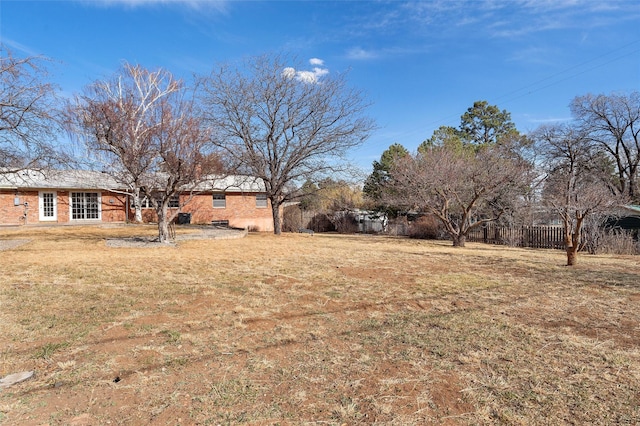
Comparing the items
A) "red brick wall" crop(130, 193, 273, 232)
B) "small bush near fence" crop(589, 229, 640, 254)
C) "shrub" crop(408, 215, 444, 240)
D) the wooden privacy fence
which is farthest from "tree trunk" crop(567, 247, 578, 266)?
"red brick wall" crop(130, 193, 273, 232)

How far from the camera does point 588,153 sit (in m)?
23.9

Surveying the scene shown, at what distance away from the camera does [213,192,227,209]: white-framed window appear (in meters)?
25.0

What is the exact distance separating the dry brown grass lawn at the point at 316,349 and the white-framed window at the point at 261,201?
2011 cm

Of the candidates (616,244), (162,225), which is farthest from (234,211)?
(616,244)

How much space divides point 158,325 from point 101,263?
4.38 metres

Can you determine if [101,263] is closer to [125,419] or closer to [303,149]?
[125,419]

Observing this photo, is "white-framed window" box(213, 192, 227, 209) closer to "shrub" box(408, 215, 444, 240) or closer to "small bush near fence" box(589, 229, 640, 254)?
"shrub" box(408, 215, 444, 240)

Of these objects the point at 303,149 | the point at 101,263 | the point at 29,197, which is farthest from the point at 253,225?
the point at 101,263

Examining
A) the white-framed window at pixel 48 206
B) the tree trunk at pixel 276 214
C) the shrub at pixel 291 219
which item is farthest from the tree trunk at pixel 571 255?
the white-framed window at pixel 48 206

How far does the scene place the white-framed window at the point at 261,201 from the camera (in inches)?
1035

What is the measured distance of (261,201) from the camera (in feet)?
86.9

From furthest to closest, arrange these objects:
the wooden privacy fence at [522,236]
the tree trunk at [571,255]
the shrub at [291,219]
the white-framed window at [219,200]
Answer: the shrub at [291,219] < the white-framed window at [219,200] < the wooden privacy fence at [522,236] < the tree trunk at [571,255]

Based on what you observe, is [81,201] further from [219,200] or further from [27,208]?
[219,200]

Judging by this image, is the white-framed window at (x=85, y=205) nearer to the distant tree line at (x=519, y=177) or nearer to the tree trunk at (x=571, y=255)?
the distant tree line at (x=519, y=177)
